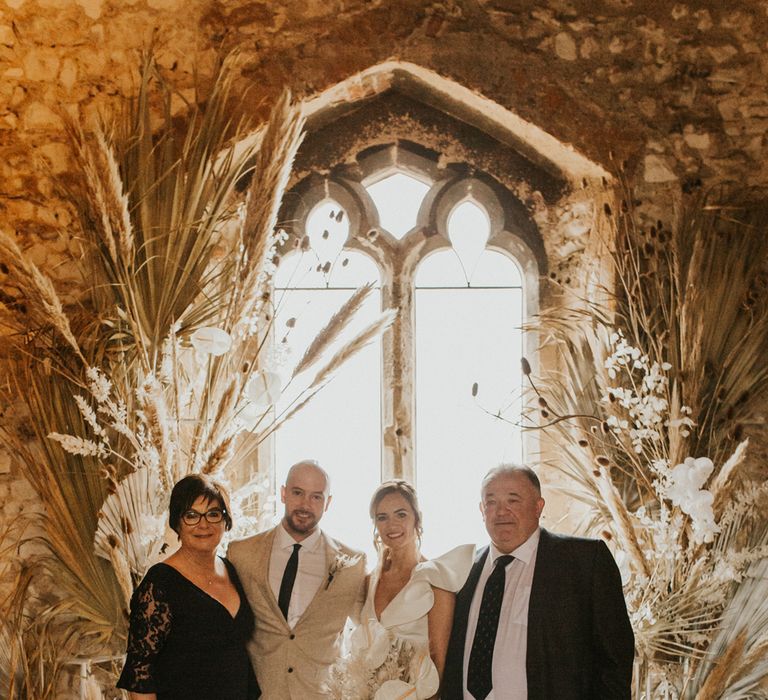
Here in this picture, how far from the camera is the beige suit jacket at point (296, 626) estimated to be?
248 cm

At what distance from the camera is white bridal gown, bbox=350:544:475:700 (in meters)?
2.28

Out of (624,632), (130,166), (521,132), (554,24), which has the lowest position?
(624,632)

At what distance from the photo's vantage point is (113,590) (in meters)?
2.95

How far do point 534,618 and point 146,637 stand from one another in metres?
1.00

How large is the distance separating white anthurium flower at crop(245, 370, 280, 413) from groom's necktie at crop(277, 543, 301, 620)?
1.50 ft

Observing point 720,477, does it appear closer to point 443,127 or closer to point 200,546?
point 200,546

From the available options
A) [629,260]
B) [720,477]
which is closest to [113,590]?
[720,477]

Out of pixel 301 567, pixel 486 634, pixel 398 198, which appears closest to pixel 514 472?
pixel 486 634

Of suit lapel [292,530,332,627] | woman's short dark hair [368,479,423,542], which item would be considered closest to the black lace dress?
suit lapel [292,530,332,627]

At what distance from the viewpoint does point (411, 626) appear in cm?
247

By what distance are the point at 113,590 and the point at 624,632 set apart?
163cm

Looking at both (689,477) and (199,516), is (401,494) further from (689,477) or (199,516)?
(689,477)

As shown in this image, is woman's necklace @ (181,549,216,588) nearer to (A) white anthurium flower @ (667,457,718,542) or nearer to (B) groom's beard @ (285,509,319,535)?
(B) groom's beard @ (285,509,319,535)

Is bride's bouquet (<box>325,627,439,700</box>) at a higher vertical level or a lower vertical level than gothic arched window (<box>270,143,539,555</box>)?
lower
